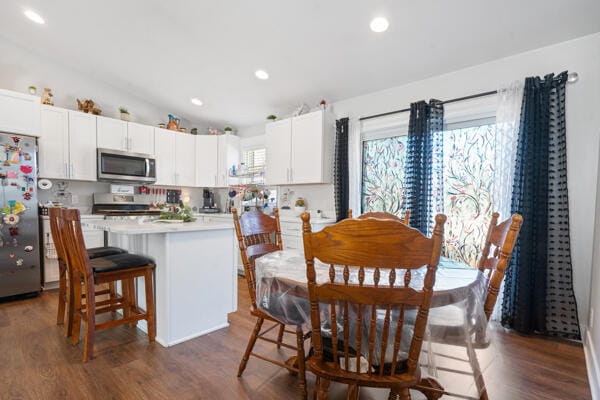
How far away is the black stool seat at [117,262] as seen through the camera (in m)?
1.92

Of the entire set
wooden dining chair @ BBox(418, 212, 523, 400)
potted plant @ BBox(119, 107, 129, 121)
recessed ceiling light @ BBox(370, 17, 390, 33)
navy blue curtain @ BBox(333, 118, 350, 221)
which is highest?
recessed ceiling light @ BBox(370, 17, 390, 33)

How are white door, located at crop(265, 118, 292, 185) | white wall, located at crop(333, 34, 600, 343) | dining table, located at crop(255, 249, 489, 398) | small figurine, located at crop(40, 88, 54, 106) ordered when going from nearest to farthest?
A: 1. dining table, located at crop(255, 249, 489, 398)
2. white wall, located at crop(333, 34, 600, 343)
3. small figurine, located at crop(40, 88, 54, 106)
4. white door, located at crop(265, 118, 292, 185)

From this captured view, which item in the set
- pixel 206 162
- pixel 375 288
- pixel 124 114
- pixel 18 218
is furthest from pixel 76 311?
pixel 206 162

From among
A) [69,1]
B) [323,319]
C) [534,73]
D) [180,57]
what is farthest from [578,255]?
[69,1]

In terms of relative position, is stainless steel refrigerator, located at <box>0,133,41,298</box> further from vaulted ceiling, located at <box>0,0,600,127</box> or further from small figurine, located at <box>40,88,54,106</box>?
vaulted ceiling, located at <box>0,0,600,127</box>

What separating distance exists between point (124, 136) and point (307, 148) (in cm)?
272

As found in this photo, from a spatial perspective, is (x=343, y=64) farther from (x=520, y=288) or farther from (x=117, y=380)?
(x=117, y=380)

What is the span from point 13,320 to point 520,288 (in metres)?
4.32

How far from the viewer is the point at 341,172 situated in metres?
3.61

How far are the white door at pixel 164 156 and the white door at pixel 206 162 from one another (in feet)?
1.37

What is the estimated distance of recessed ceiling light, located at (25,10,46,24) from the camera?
3.11 meters

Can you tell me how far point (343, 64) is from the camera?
9.94 feet

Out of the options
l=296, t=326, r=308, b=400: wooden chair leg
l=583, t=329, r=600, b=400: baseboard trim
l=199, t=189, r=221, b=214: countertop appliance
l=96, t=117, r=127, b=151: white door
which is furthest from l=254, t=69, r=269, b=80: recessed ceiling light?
l=583, t=329, r=600, b=400: baseboard trim

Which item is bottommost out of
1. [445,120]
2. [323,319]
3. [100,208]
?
[323,319]
